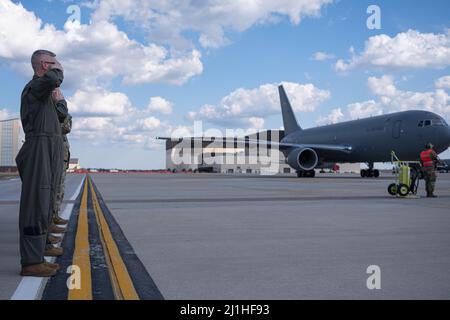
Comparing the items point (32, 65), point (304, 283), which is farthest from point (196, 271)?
point (32, 65)

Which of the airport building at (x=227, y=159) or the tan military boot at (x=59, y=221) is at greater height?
the airport building at (x=227, y=159)

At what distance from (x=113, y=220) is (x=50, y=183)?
4.25 meters

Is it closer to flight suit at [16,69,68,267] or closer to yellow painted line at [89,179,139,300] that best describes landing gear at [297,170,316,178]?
yellow painted line at [89,179,139,300]

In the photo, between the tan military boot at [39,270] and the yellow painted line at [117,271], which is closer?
the yellow painted line at [117,271]

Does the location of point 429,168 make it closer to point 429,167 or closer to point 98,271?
point 429,167

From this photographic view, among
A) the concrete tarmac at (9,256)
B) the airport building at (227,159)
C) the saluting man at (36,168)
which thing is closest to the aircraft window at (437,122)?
the concrete tarmac at (9,256)

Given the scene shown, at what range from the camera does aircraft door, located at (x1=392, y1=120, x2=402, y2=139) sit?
29984mm

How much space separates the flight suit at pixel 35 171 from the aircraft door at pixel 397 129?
2836cm

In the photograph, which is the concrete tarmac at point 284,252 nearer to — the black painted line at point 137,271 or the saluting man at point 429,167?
the black painted line at point 137,271

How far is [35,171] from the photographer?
4.17 m

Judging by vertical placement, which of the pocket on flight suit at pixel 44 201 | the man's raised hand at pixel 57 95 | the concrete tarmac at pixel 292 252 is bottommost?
the concrete tarmac at pixel 292 252

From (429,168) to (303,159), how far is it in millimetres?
21541

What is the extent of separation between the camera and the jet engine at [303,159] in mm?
34562

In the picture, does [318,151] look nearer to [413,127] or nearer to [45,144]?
[413,127]
